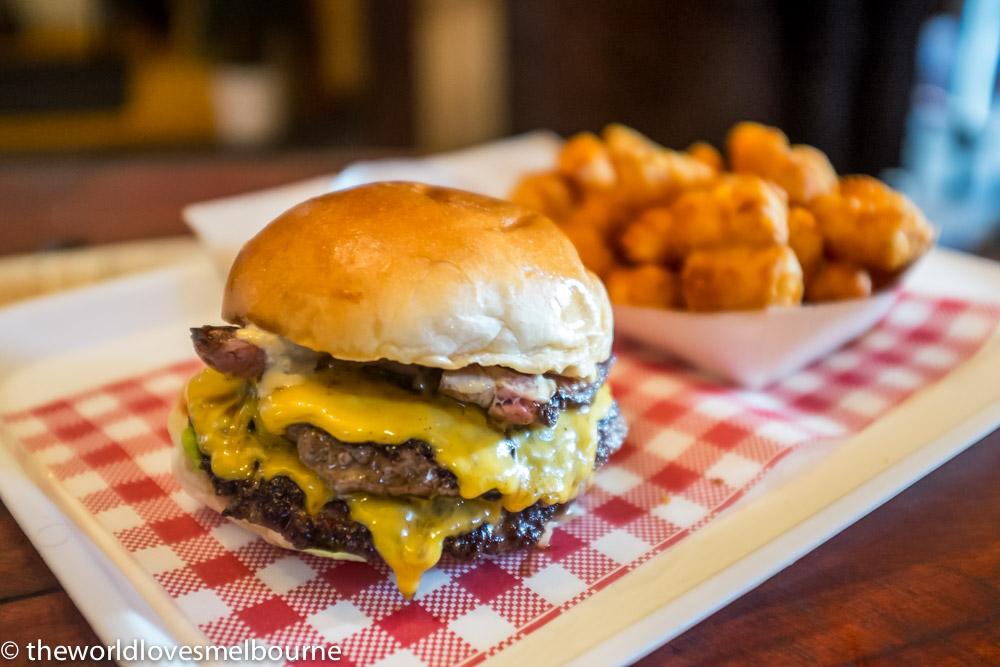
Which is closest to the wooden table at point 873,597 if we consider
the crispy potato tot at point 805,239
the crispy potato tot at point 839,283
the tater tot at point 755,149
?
the crispy potato tot at point 839,283

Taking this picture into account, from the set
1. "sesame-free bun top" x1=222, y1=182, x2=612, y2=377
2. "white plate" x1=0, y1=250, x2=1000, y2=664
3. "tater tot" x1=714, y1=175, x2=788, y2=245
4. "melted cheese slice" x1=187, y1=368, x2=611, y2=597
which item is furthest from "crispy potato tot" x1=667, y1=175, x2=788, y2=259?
"melted cheese slice" x1=187, y1=368, x2=611, y2=597

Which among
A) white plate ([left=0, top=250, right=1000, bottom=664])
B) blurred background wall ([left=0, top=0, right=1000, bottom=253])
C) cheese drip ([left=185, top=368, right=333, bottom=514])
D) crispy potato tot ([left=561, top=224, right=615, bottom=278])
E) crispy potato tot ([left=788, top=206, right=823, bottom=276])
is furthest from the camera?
blurred background wall ([left=0, top=0, right=1000, bottom=253])

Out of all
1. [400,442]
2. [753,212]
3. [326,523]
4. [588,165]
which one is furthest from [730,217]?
[326,523]

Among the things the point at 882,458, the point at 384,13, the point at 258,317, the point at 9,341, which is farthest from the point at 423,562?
the point at 384,13

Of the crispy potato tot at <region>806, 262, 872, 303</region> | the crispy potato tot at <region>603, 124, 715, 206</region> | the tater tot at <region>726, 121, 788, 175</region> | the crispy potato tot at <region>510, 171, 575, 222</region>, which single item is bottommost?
the crispy potato tot at <region>806, 262, 872, 303</region>

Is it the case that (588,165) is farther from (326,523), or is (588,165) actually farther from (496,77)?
(496,77)

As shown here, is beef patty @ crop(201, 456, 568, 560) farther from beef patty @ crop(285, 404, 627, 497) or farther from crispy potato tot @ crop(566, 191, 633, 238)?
crispy potato tot @ crop(566, 191, 633, 238)

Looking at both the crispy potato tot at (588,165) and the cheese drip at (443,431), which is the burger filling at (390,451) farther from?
the crispy potato tot at (588,165)

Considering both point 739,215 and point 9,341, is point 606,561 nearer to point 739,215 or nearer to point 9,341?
point 739,215
